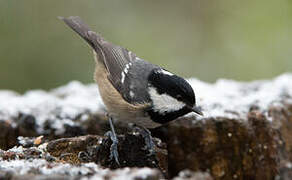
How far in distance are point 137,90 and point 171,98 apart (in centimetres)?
32

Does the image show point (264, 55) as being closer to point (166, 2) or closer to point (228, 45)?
point (228, 45)

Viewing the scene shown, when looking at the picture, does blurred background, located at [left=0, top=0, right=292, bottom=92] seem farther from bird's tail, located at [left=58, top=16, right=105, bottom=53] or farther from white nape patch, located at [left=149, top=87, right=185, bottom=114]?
white nape patch, located at [left=149, top=87, right=185, bottom=114]

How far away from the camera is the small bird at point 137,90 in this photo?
3043 millimetres

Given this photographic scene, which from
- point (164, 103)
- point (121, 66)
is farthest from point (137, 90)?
point (121, 66)

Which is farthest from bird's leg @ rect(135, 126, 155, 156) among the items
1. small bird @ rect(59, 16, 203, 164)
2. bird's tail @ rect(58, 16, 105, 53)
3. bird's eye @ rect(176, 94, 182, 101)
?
bird's tail @ rect(58, 16, 105, 53)

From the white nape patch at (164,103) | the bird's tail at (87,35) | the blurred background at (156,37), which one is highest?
the blurred background at (156,37)

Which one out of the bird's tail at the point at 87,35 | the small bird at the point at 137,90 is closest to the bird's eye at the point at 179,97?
the small bird at the point at 137,90

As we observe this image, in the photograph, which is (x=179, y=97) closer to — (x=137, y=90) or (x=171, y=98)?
(x=171, y=98)

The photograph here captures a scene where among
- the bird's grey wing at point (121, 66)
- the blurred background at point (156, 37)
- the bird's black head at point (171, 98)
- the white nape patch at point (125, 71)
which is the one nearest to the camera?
the bird's black head at point (171, 98)

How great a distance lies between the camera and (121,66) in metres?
3.67

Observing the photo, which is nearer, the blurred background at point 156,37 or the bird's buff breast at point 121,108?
the bird's buff breast at point 121,108

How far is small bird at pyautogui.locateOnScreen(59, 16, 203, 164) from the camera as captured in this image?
3043 mm

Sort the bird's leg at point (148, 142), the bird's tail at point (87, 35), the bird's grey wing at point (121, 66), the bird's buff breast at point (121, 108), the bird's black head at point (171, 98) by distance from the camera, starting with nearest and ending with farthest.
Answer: the bird's leg at point (148, 142) → the bird's black head at point (171, 98) → the bird's buff breast at point (121, 108) → the bird's grey wing at point (121, 66) → the bird's tail at point (87, 35)

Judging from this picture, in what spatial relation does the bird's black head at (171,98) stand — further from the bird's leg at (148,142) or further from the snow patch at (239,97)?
the snow patch at (239,97)
